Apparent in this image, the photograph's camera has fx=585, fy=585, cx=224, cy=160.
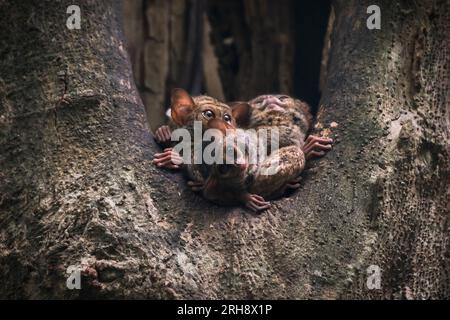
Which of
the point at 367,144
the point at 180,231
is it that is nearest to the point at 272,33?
the point at 367,144

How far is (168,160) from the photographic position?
3.29 m

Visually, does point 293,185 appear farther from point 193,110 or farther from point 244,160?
point 193,110

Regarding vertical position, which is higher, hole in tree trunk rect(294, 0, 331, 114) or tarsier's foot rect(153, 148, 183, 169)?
hole in tree trunk rect(294, 0, 331, 114)

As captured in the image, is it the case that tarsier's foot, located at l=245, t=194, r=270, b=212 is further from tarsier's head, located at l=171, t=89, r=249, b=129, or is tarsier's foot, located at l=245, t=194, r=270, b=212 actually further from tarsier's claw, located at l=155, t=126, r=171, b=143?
tarsier's claw, located at l=155, t=126, r=171, b=143

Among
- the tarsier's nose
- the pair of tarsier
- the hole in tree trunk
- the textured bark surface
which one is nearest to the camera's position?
the textured bark surface

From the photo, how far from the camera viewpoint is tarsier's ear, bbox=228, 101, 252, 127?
377 centimetres

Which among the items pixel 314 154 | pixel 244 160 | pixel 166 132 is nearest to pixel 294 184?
pixel 314 154

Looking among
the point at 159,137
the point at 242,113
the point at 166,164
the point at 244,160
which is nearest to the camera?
the point at 244,160

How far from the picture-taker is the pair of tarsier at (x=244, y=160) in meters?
3.08

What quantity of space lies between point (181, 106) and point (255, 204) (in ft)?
2.42

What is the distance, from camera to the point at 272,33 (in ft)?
18.0

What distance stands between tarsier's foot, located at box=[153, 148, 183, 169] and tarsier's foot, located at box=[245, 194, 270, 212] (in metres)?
0.46

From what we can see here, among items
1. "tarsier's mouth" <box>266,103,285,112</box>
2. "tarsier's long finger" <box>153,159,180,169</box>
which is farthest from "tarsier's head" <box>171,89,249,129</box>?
"tarsier's mouth" <box>266,103,285,112</box>
